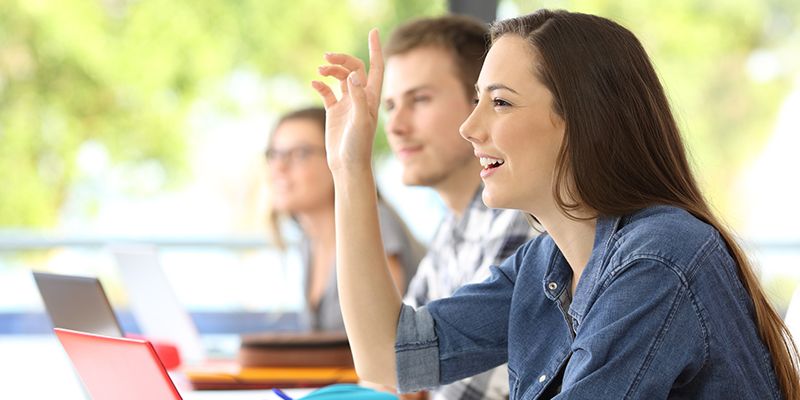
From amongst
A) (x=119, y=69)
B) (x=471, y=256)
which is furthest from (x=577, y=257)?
(x=119, y=69)

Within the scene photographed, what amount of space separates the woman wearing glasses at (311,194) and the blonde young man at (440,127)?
675 millimetres

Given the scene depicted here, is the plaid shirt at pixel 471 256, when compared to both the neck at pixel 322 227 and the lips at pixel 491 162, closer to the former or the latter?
the lips at pixel 491 162

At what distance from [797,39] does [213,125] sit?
15.4 feet

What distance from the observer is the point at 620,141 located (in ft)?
4.27

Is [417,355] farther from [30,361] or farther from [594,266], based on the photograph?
[30,361]

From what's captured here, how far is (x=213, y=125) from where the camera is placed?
9375 mm

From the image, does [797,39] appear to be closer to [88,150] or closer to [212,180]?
→ [212,180]

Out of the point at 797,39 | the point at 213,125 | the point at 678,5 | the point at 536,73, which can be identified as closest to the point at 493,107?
the point at 536,73

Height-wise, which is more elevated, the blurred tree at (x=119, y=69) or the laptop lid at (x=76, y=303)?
the blurred tree at (x=119, y=69)

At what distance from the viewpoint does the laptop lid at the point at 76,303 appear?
72.0 inches

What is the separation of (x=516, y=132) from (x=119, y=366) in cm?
56

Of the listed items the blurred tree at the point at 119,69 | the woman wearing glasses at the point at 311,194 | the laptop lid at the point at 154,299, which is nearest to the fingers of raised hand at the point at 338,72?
the laptop lid at the point at 154,299

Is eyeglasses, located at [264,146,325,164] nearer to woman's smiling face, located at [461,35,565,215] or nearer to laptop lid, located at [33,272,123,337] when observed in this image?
laptop lid, located at [33,272,123,337]

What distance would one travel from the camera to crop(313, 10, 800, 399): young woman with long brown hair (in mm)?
1177
